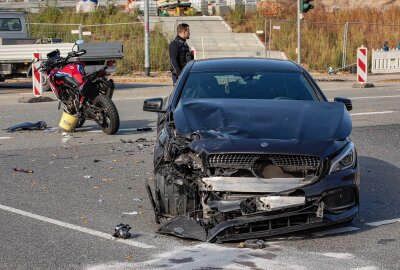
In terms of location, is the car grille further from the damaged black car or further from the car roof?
the car roof

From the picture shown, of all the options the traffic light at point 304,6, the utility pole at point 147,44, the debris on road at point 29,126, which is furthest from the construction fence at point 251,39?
the debris on road at point 29,126

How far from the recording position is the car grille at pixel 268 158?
23.4 ft

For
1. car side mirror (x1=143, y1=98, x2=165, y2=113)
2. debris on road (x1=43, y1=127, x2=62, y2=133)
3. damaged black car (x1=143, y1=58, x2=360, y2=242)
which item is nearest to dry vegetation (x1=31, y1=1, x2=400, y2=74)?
debris on road (x1=43, y1=127, x2=62, y2=133)

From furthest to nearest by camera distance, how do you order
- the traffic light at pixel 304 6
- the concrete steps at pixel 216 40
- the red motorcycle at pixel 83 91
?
the concrete steps at pixel 216 40, the traffic light at pixel 304 6, the red motorcycle at pixel 83 91

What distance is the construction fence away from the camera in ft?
121

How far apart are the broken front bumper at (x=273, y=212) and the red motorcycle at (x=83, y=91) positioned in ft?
23.5

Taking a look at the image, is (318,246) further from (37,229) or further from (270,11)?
(270,11)

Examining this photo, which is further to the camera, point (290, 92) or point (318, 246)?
point (290, 92)

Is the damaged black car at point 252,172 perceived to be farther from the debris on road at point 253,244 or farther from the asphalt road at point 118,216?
the asphalt road at point 118,216

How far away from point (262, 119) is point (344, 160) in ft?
2.85

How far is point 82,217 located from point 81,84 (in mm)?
6585

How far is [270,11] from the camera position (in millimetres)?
47656

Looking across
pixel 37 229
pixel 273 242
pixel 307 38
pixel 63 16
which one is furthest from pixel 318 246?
pixel 63 16

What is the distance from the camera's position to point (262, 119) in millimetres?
7852
